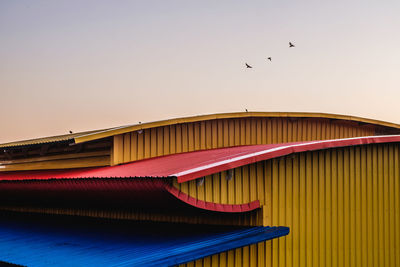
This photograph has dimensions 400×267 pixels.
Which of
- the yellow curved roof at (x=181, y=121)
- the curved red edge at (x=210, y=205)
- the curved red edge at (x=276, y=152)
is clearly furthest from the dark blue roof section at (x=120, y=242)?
the yellow curved roof at (x=181, y=121)

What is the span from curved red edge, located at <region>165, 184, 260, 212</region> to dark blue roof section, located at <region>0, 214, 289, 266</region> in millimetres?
405

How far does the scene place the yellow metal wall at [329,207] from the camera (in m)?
9.30

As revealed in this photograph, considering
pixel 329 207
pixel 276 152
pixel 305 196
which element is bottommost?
pixel 329 207

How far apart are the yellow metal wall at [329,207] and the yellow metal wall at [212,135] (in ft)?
13.2

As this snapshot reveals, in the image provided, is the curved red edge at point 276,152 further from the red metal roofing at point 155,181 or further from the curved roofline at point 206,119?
the curved roofline at point 206,119

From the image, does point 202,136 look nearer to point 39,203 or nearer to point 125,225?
point 125,225

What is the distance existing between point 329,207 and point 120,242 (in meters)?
4.45

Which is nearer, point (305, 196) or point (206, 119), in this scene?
point (305, 196)

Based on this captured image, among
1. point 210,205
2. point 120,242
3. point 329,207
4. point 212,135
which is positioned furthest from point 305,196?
point 212,135

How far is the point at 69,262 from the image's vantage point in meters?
7.39

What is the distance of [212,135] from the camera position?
1381cm

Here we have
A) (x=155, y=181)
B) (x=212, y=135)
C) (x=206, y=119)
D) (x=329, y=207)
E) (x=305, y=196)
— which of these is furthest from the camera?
(x=212, y=135)

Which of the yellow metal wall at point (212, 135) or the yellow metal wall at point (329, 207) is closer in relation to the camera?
the yellow metal wall at point (329, 207)

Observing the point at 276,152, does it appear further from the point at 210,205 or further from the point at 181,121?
the point at 181,121
